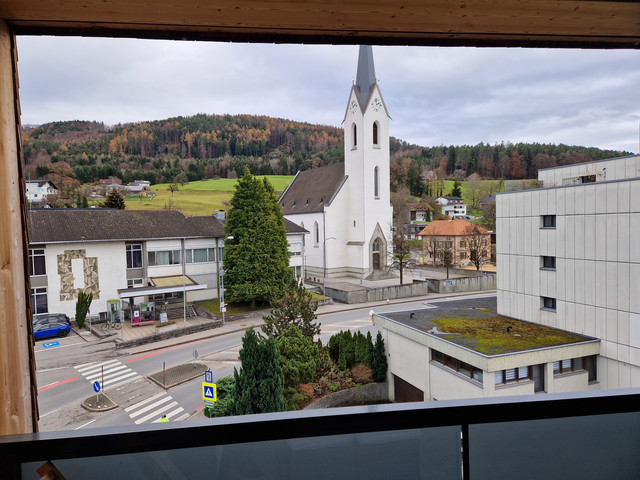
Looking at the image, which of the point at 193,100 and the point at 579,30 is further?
the point at 193,100

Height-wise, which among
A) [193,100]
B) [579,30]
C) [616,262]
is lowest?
[616,262]

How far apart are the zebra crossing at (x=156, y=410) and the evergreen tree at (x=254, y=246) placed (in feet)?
13.2

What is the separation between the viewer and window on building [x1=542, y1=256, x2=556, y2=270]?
5404 mm

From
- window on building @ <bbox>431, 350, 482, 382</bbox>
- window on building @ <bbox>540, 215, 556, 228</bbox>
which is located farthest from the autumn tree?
window on building @ <bbox>431, 350, 482, 382</bbox>

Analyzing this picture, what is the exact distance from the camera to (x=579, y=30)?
0.96 meters

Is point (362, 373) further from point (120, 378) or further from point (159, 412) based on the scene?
point (120, 378)

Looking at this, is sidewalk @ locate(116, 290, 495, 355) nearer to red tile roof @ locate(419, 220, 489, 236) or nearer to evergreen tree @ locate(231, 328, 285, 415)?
red tile roof @ locate(419, 220, 489, 236)

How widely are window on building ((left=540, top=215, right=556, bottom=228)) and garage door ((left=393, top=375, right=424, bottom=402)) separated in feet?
9.83

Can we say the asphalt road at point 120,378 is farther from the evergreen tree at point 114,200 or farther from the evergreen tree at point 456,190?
the evergreen tree at point 456,190

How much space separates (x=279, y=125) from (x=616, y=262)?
15.3 feet

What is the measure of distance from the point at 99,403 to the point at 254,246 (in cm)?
502

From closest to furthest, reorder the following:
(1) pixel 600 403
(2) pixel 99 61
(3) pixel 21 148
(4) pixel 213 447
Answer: (4) pixel 213 447
(1) pixel 600 403
(3) pixel 21 148
(2) pixel 99 61

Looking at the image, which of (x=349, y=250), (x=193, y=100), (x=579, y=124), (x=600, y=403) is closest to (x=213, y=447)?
(x=600, y=403)

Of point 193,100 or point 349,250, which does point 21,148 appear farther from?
point 349,250
